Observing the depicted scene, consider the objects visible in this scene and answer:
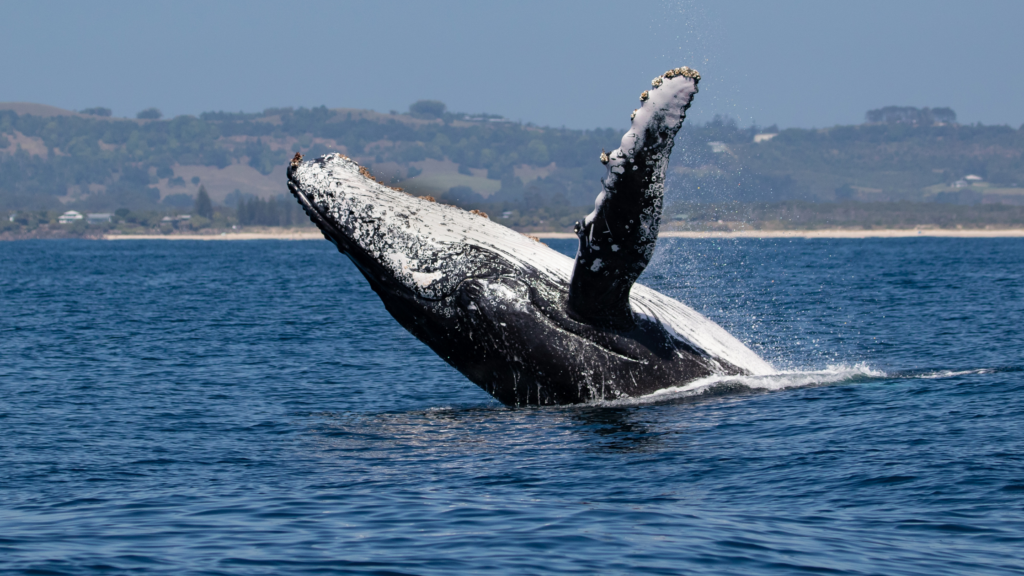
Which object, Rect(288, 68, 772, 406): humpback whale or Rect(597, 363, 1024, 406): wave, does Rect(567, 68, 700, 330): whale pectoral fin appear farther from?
Rect(597, 363, 1024, 406): wave

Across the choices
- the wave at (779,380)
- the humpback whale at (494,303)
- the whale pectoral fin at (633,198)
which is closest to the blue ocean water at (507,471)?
the wave at (779,380)

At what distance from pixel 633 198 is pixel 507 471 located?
8.64ft

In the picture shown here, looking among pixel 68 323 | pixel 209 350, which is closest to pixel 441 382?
pixel 209 350

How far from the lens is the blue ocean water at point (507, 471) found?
7.57 m

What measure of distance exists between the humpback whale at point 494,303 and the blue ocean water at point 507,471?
1.53 ft

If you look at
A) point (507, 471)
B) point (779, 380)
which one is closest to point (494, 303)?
point (507, 471)

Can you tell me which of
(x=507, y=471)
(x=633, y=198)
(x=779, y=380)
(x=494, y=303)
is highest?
(x=633, y=198)

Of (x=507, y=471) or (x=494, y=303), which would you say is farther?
(x=494, y=303)

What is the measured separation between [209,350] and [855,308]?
17.5 meters

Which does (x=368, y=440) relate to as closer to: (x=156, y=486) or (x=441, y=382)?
(x=156, y=486)

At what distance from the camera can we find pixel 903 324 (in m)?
25.2

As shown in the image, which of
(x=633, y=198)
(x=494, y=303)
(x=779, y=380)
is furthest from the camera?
(x=779, y=380)

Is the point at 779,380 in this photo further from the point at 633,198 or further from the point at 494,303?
the point at 633,198

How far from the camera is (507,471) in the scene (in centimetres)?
973
